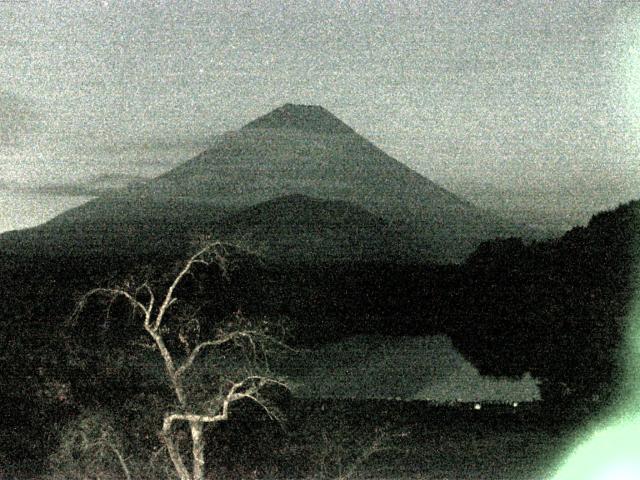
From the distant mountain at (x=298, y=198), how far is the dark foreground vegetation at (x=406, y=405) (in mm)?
38062

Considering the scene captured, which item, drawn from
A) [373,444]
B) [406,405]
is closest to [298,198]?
[406,405]

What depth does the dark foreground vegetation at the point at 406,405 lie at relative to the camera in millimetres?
12477

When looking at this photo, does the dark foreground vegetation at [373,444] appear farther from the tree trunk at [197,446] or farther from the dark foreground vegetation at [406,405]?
the tree trunk at [197,446]

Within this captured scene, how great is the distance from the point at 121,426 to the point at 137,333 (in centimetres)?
767

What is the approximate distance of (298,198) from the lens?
359 ft

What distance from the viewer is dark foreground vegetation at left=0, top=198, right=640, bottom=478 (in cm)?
1248

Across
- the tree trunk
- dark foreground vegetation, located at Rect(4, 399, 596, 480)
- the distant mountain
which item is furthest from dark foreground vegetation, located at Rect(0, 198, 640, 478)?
the distant mountain

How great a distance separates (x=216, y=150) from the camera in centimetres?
15675

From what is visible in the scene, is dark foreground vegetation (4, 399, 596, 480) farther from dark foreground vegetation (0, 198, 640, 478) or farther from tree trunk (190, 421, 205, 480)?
tree trunk (190, 421, 205, 480)

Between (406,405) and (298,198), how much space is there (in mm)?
91864

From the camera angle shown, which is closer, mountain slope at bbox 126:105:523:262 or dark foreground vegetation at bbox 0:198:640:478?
dark foreground vegetation at bbox 0:198:640:478

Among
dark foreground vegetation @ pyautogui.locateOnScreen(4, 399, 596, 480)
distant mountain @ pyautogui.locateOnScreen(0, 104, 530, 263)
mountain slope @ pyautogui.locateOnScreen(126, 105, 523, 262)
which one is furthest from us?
mountain slope @ pyautogui.locateOnScreen(126, 105, 523, 262)

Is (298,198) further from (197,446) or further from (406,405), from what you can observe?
(197,446)

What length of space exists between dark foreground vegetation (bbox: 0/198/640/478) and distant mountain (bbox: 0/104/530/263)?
38.1m
